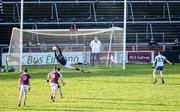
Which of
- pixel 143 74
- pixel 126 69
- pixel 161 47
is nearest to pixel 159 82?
pixel 143 74

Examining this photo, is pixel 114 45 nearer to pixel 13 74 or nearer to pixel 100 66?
pixel 100 66

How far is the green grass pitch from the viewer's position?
106 ft

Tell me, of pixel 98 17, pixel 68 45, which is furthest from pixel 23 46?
pixel 98 17

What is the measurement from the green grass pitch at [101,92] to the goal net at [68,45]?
139cm

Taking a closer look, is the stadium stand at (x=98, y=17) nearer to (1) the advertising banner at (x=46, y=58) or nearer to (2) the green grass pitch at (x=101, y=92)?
(1) the advertising banner at (x=46, y=58)

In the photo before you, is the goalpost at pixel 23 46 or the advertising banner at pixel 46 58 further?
the advertising banner at pixel 46 58

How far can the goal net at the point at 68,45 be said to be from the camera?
50812mm

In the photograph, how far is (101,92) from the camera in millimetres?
38156

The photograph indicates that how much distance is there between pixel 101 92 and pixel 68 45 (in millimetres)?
14392

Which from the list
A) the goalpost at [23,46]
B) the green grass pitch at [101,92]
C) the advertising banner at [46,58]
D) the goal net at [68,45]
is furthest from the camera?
the advertising banner at [46,58]

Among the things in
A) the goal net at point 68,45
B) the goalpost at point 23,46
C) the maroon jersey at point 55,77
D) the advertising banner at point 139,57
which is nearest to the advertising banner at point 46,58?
the goal net at point 68,45

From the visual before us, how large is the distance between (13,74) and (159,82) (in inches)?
416

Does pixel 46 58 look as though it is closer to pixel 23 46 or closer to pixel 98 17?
pixel 23 46

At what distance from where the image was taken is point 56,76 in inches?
1336
